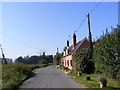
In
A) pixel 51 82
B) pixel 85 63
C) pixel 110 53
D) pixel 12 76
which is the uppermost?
pixel 110 53

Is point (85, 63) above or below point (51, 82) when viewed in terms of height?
above

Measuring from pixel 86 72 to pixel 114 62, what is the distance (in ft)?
36.8

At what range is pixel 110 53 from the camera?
13047mm

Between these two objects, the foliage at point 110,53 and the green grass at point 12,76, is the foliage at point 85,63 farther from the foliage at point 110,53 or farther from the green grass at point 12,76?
the foliage at point 110,53

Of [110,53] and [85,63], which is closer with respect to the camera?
[110,53]

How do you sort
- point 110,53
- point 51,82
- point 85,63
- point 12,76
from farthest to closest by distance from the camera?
1. point 85,63
2. point 12,76
3. point 51,82
4. point 110,53

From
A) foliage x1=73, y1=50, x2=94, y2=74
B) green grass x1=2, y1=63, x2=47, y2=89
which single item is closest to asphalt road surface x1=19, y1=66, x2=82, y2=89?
green grass x1=2, y1=63, x2=47, y2=89

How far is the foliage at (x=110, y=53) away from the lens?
1229cm

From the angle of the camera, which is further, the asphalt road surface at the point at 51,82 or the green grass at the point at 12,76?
the asphalt road surface at the point at 51,82

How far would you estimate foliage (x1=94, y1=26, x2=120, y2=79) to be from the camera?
40.3ft

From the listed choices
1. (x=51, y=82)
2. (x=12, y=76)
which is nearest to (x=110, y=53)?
(x=51, y=82)

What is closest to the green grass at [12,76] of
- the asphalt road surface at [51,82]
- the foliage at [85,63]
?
the asphalt road surface at [51,82]

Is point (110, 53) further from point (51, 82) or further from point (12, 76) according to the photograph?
point (12, 76)

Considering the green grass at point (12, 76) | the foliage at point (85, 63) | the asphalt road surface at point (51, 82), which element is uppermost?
the foliage at point (85, 63)
